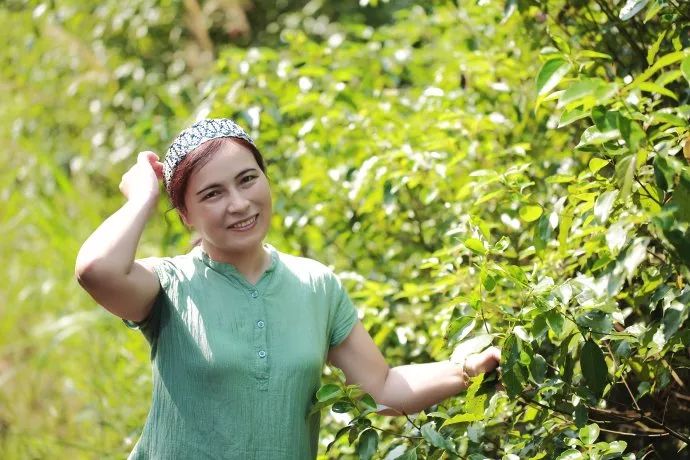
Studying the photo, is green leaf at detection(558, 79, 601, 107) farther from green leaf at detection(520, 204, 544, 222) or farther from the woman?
the woman

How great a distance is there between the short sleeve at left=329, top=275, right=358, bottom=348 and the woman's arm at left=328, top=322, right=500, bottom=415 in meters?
0.02

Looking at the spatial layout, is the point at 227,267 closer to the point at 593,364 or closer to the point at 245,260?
the point at 245,260

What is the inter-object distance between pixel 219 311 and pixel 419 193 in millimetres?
1059

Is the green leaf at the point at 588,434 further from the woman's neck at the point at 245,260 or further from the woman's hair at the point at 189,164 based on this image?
the woman's hair at the point at 189,164

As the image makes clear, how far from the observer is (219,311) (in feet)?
6.52

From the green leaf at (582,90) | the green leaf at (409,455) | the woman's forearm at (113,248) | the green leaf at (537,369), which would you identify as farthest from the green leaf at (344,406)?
the green leaf at (582,90)

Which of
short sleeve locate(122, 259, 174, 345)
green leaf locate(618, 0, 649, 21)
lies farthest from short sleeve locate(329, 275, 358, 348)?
green leaf locate(618, 0, 649, 21)

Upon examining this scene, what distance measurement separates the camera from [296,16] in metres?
5.27

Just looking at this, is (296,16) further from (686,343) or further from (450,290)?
(686,343)

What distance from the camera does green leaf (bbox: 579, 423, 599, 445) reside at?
1802mm

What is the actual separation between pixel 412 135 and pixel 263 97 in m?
0.56

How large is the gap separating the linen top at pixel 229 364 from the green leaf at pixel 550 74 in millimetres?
673

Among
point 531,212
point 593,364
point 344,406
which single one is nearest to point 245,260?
point 344,406

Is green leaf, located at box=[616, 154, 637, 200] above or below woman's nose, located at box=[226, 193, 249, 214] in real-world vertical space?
above
